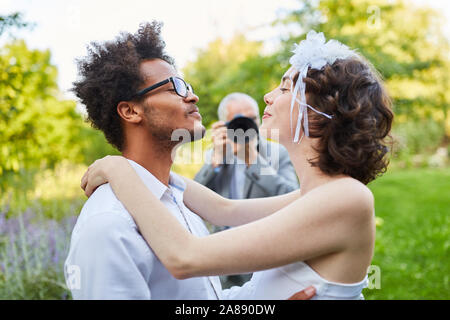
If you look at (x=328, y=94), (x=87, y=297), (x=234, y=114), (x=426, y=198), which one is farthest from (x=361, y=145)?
(x=426, y=198)

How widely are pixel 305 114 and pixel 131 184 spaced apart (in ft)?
2.76

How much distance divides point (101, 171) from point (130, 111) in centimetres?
42

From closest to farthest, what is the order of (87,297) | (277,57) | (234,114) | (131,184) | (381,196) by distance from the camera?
1. (87,297)
2. (131,184)
3. (234,114)
4. (277,57)
5. (381,196)

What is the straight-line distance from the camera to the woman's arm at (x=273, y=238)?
1.52 m

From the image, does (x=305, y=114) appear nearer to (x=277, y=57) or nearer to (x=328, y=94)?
(x=328, y=94)

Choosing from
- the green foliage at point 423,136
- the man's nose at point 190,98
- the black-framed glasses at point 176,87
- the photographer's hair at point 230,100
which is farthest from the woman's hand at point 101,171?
the green foliage at point 423,136

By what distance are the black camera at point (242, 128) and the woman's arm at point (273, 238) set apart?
2.27 metres

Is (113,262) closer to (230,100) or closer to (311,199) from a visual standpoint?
(311,199)

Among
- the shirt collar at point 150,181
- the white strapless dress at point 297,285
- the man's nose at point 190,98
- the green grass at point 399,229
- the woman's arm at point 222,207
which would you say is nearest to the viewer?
the white strapless dress at point 297,285

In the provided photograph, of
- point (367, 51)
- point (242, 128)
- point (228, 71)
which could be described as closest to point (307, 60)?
point (242, 128)

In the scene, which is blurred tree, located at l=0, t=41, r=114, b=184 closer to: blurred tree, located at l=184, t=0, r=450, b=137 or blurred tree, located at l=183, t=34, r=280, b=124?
blurred tree, located at l=183, t=34, r=280, b=124

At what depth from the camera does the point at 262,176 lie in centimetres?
376

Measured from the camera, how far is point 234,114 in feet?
13.7

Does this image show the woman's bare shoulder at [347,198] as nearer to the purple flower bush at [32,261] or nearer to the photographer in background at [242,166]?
the photographer in background at [242,166]
